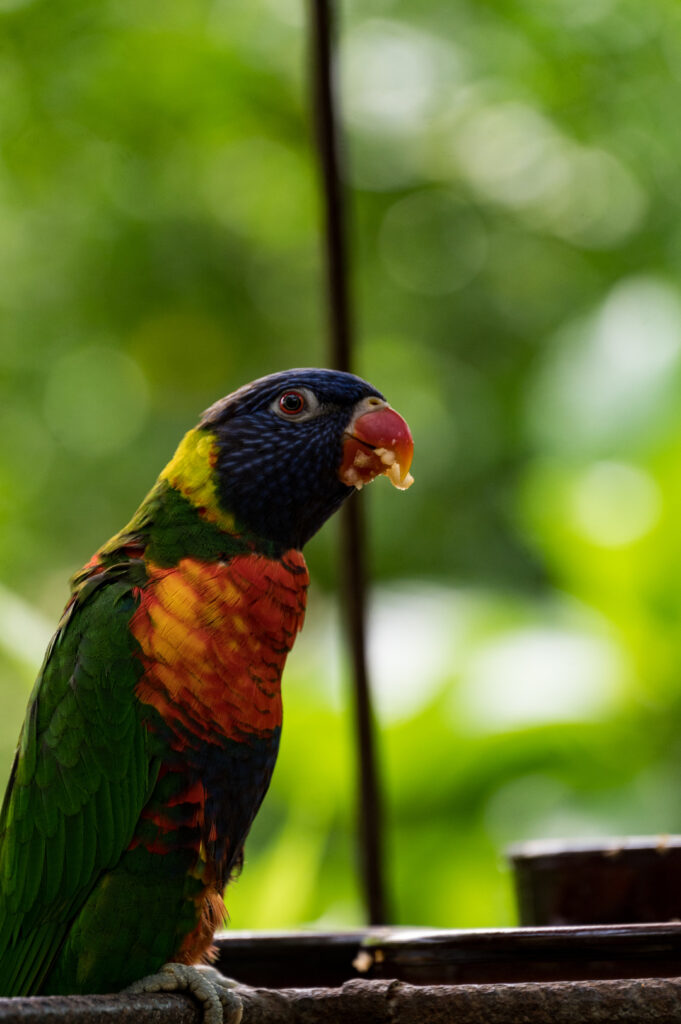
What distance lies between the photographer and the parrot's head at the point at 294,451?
126 cm

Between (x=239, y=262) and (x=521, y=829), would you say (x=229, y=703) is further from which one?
(x=239, y=262)

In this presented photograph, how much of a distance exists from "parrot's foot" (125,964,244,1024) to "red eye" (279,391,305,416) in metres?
0.63

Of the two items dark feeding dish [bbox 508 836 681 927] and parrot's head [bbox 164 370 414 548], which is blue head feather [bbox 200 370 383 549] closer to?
parrot's head [bbox 164 370 414 548]

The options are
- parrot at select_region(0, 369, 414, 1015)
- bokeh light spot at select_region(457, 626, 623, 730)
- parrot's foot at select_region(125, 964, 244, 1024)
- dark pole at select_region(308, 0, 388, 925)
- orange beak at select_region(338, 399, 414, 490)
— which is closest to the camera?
parrot's foot at select_region(125, 964, 244, 1024)

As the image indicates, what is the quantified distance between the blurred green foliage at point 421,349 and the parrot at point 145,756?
1.40 meters

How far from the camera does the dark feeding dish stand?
1.16 meters

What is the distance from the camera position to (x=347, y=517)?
1523mm

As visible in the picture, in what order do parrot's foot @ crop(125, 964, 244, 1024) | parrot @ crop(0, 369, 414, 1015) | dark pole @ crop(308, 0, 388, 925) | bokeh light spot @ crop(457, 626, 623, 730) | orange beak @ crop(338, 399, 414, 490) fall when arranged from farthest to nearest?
1. bokeh light spot @ crop(457, 626, 623, 730)
2. dark pole @ crop(308, 0, 388, 925)
3. orange beak @ crop(338, 399, 414, 490)
4. parrot @ crop(0, 369, 414, 1015)
5. parrot's foot @ crop(125, 964, 244, 1024)

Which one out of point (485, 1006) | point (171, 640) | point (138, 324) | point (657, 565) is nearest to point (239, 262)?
point (138, 324)

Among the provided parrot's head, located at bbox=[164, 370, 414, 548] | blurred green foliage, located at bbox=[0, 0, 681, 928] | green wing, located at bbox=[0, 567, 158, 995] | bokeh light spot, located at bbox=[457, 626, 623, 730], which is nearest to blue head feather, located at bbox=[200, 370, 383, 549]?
parrot's head, located at bbox=[164, 370, 414, 548]

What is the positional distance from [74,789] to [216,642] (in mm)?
215

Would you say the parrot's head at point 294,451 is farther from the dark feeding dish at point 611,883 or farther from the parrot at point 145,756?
the dark feeding dish at point 611,883

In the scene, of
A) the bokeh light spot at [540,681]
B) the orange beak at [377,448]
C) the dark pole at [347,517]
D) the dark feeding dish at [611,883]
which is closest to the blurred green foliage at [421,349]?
the bokeh light spot at [540,681]

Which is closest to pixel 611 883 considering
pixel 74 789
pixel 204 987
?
pixel 204 987
